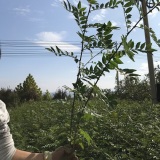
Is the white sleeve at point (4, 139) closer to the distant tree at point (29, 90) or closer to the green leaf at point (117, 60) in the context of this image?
the green leaf at point (117, 60)

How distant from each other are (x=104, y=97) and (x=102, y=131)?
138 inches

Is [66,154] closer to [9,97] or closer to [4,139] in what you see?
[4,139]

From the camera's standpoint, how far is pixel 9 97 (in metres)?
20.7

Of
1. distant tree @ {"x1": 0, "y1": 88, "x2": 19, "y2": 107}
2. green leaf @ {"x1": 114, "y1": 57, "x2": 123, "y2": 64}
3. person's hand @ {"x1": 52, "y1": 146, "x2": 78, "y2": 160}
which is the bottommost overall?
distant tree @ {"x1": 0, "y1": 88, "x2": 19, "y2": 107}

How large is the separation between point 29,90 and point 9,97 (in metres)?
1.79

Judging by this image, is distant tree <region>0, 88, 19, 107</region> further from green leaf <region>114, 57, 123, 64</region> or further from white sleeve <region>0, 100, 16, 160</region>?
green leaf <region>114, 57, 123, 64</region>

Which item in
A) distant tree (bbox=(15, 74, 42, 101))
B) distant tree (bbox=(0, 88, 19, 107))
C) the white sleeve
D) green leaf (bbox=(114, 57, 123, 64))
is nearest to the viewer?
green leaf (bbox=(114, 57, 123, 64))

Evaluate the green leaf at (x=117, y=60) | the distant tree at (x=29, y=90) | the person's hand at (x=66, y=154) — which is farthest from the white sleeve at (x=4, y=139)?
the distant tree at (x=29, y=90)

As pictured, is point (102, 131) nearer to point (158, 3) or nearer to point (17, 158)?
point (17, 158)

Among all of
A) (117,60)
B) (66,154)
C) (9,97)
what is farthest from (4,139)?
(9,97)

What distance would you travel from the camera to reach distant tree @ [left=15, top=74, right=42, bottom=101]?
22.0 m

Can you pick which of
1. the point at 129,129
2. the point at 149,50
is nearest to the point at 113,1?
the point at 149,50

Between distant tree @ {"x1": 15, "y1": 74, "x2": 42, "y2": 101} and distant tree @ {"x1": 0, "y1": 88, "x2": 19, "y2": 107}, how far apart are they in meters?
0.73

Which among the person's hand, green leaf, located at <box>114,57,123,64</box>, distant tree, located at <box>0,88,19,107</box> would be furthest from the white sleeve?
distant tree, located at <box>0,88,19,107</box>
